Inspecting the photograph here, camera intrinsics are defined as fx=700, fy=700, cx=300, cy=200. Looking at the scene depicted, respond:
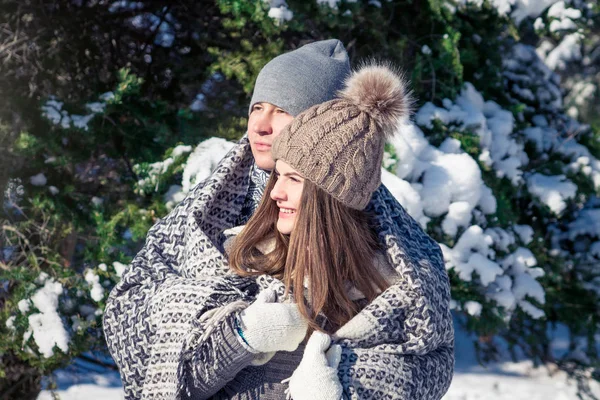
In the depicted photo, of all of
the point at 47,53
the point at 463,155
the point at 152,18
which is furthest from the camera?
the point at 152,18

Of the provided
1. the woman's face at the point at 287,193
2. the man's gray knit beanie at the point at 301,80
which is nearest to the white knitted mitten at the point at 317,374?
the woman's face at the point at 287,193

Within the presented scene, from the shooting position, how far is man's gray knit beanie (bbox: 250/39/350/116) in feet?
8.65

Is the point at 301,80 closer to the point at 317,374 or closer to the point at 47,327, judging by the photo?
the point at 317,374

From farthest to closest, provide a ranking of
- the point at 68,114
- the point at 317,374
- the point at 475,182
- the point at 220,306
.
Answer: the point at 68,114 → the point at 475,182 → the point at 220,306 → the point at 317,374

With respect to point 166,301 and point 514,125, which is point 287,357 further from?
point 514,125

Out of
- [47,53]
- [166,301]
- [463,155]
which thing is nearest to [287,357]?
[166,301]

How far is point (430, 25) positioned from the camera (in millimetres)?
4582

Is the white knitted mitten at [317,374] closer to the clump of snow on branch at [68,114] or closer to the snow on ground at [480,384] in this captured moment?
the clump of snow on branch at [68,114]

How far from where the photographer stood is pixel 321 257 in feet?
6.84

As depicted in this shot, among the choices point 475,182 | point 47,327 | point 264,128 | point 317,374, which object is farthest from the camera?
point 475,182

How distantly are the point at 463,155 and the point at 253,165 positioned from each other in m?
1.84

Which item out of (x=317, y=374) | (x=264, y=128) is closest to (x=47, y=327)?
(x=264, y=128)

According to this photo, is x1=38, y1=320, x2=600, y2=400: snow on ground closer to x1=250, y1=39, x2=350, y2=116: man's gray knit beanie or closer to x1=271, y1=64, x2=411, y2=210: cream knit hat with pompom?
x1=250, y1=39, x2=350, y2=116: man's gray knit beanie

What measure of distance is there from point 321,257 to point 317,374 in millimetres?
351
